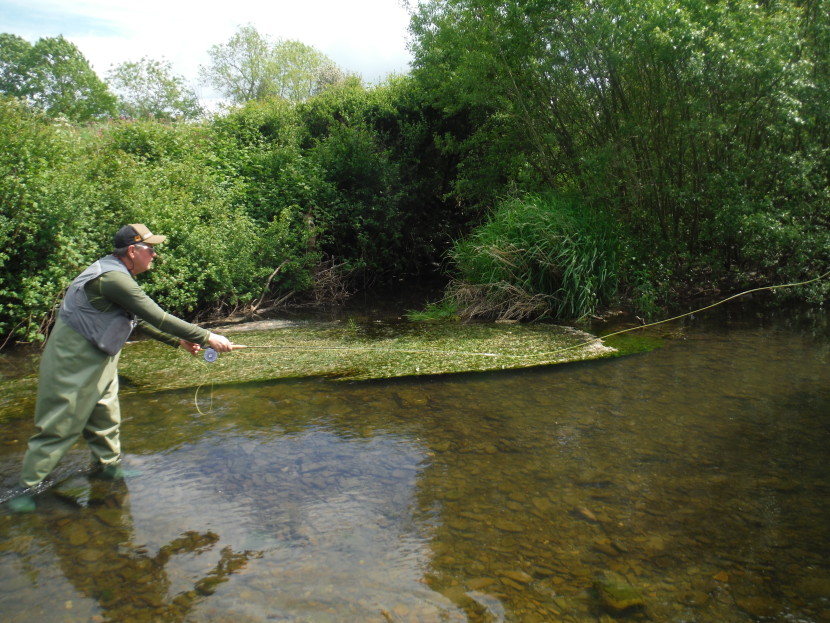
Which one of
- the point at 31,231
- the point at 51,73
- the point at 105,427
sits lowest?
the point at 105,427

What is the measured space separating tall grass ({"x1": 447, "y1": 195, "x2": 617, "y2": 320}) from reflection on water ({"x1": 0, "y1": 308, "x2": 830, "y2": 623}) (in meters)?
3.48

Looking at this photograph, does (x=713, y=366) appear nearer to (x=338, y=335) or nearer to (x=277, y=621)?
(x=338, y=335)

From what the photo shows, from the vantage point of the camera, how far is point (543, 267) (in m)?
9.62

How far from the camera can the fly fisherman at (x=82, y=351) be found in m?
3.93

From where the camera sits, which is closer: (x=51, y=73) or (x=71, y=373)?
(x=71, y=373)

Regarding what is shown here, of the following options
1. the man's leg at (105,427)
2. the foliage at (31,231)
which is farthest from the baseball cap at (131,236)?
the foliage at (31,231)

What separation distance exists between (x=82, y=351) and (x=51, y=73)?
57.6 m

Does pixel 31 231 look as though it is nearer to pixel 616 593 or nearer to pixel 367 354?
pixel 367 354

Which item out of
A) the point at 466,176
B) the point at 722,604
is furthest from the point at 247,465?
the point at 466,176

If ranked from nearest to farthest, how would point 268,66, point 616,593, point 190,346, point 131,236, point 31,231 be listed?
point 616,593
point 131,236
point 190,346
point 31,231
point 268,66

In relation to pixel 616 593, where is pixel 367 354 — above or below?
above

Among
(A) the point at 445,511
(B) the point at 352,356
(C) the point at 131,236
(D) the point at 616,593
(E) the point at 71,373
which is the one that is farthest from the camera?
(B) the point at 352,356

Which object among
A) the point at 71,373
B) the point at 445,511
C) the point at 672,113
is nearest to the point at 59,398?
the point at 71,373

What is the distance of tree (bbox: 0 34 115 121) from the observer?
48906 mm
